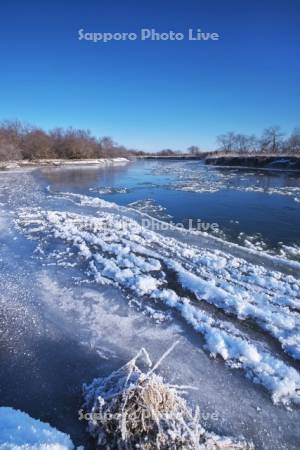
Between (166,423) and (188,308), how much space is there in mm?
2251

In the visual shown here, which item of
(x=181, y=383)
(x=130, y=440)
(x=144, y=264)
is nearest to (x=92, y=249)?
(x=144, y=264)

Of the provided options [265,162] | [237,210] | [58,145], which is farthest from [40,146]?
[237,210]

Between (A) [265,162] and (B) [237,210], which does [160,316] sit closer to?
(B) [237,210]

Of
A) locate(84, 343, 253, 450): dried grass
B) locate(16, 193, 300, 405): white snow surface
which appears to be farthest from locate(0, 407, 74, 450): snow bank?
locate(16, 193, 300, 405): white snow surface

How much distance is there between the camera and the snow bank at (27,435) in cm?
222

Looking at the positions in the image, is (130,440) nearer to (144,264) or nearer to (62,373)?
(62,373)

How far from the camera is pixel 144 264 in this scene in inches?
245

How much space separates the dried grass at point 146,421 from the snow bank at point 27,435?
27cm

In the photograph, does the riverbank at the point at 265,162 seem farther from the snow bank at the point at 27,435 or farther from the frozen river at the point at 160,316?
the snow bank at the point at 27,435

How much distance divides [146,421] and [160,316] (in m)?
1.99

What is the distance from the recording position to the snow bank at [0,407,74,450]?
2.22 m

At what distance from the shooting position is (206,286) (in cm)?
514

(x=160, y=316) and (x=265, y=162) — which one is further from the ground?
(x=265, y=162)

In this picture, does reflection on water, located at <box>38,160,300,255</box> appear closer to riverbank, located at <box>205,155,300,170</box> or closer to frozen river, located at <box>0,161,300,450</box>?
frozen river, located at <box>0,161,300,450</box>
